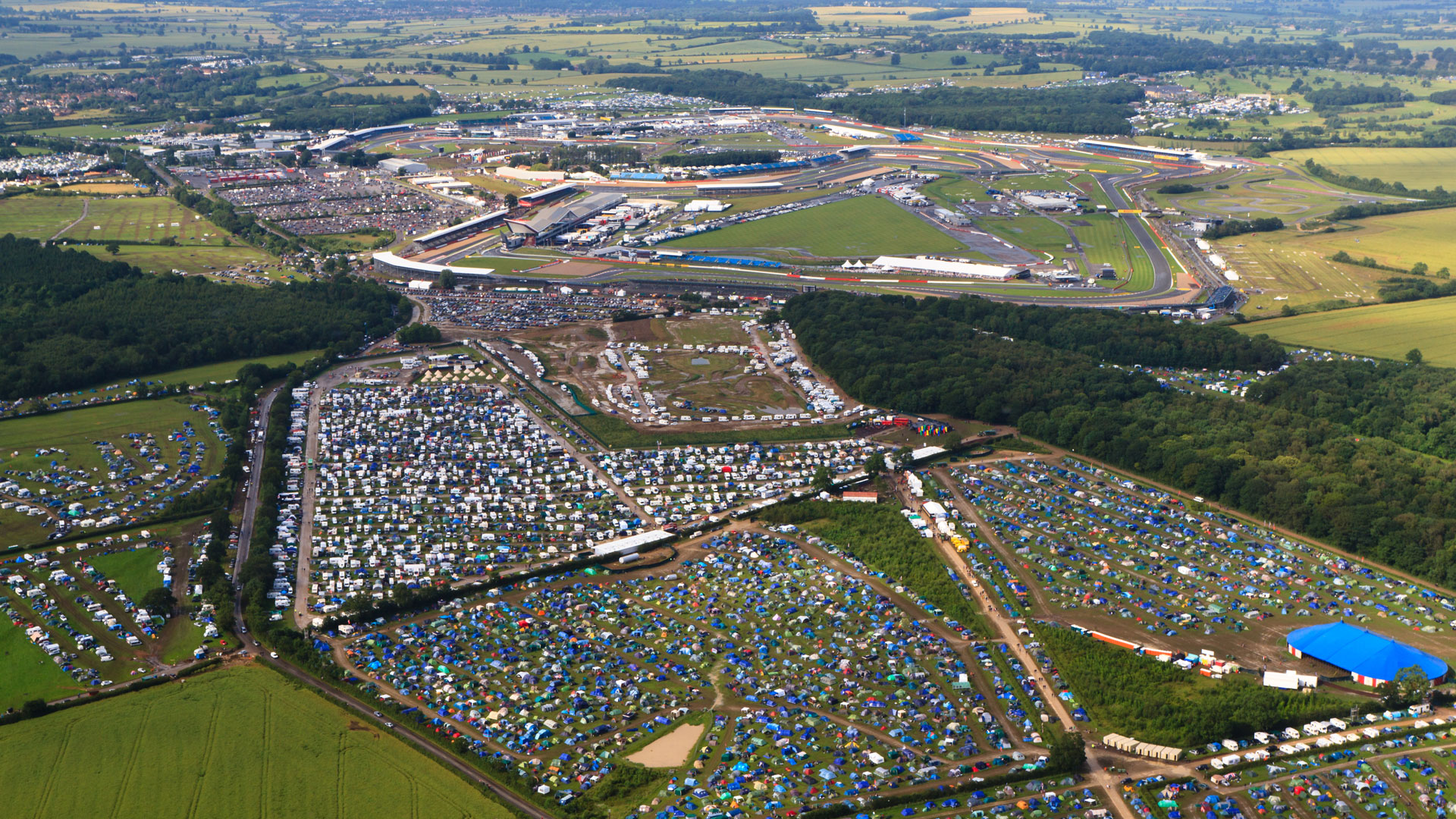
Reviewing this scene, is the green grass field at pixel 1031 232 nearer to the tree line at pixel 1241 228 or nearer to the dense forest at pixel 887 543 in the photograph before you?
the tree line at pixel 1241 228

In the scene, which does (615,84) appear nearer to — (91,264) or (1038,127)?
(1038,127)

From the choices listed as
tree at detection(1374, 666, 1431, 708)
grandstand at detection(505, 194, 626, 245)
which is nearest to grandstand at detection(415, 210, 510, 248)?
grandstand at detection(505, 194, 626, 245)

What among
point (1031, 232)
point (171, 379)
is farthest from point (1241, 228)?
point (171, 379)

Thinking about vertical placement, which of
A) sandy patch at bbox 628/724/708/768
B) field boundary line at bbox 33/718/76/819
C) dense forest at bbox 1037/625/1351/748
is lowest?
field boundary line at bbox 33/718/76/819

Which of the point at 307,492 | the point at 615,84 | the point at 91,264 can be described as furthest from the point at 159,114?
the point at 307,492

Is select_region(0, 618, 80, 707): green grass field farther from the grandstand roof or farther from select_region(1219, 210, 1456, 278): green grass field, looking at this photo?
select_region(1219, 210, 1456, 278): green grass field

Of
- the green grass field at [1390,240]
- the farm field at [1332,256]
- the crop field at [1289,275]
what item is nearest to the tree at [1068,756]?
the crop field at [1289,275]
